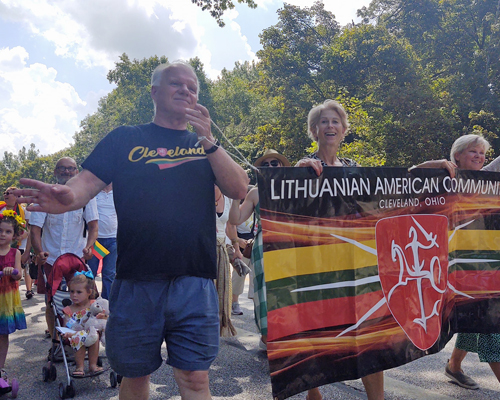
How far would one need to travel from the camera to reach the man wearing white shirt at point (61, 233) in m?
5.11

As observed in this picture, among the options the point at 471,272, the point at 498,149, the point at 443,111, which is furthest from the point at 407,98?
the point at 471,272

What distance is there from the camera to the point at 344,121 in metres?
3.62

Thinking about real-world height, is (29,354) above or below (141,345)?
below

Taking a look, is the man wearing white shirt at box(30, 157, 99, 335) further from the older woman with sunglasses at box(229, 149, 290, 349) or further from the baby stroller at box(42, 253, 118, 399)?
the older woman with sunglasses at box(229, 149, 290, 349)

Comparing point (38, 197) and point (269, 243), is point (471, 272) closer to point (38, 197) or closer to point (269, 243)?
point (269, 243)

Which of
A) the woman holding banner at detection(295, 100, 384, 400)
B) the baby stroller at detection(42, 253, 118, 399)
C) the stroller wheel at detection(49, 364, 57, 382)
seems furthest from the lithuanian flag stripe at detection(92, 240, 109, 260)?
the woman holding banner at detection(295, 100, 384, 400)

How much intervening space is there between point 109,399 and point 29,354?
191 centimetres

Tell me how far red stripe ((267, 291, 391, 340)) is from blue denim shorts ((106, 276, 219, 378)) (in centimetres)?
47

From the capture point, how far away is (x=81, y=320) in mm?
4359

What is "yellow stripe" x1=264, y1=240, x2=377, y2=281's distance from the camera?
2.71m

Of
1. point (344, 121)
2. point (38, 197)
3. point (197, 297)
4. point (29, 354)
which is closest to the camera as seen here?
point (38, 197)

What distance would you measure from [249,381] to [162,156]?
2.60 meters

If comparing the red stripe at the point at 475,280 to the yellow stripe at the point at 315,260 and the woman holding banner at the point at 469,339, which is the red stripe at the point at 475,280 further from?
the yellow stripe at the point at 315,260

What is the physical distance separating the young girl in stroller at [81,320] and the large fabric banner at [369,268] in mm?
2210
